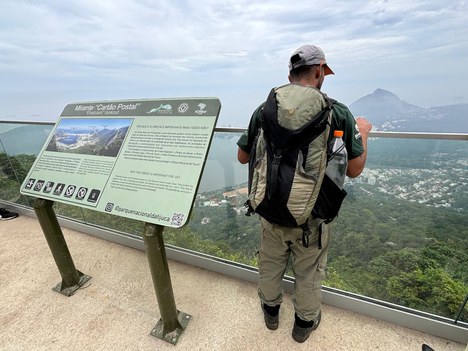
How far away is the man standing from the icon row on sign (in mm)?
1064

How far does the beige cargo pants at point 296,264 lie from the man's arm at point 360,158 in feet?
1.12

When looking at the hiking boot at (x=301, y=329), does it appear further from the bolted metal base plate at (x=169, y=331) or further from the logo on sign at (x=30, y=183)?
the logo on sign at (x=30, y=183)

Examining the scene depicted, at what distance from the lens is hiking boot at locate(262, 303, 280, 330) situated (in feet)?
6.07

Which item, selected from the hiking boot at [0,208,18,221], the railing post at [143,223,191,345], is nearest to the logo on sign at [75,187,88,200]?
the railing post at [143,223,191,345]

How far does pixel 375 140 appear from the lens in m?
1.66

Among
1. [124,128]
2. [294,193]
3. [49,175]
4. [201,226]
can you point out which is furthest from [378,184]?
[49,175]

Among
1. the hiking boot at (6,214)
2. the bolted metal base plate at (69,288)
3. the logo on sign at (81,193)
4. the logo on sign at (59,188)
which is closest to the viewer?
the logo on sign at (81,193)

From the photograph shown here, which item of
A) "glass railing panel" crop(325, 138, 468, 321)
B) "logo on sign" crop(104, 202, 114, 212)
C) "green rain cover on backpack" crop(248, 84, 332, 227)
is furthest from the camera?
"logo on sign" crop(104, 202, 114, 212)

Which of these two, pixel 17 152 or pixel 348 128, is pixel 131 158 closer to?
pixel 348 128

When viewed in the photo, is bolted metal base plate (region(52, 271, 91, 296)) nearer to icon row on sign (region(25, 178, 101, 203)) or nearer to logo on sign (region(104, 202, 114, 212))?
icon row on sign (region(25, 178, 101, 203))

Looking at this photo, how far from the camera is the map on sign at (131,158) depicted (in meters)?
1.55

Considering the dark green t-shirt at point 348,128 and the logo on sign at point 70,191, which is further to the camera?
the logo on sign at point 70,191

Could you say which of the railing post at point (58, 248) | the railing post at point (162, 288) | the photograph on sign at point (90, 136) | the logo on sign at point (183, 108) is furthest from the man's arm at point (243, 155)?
the railing post at point (58, 248)

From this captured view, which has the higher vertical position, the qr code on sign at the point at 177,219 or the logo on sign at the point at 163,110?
the logo on sign at the point at 163,110
